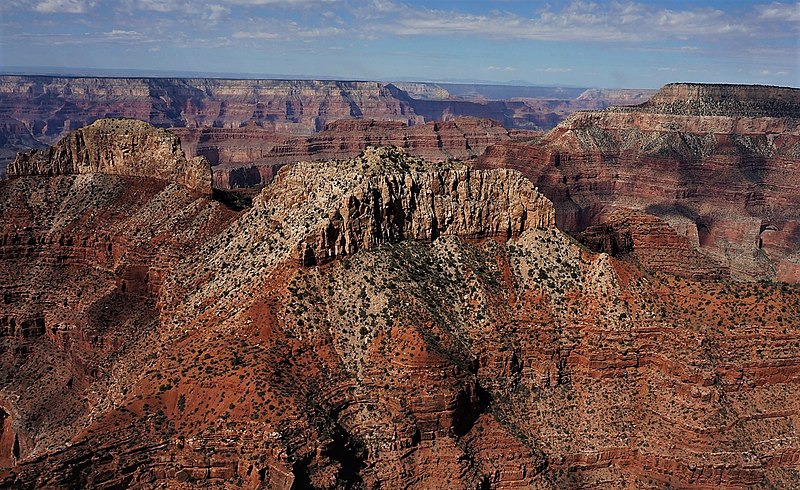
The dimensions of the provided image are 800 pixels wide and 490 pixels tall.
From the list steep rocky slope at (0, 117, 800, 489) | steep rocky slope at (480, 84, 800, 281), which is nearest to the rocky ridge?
steep rocky slope at (0, 117, 800, 489)

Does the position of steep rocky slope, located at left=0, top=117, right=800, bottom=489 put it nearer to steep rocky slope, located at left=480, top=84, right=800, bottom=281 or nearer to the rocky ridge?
the rocky ridge

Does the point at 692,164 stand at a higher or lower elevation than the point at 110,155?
lower

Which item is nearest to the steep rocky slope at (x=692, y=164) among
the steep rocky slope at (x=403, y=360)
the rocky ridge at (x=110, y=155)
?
the steep rocky slope at (x=403, y=360)

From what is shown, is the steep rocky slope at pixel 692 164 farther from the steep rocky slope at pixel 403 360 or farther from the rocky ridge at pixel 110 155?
the rocky ridge at pixel 110 155

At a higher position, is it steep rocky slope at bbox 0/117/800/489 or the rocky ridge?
the rocky ridge

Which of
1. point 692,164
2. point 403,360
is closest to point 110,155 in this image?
point 403,360

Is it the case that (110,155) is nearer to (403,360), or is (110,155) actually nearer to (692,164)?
(403,360)
